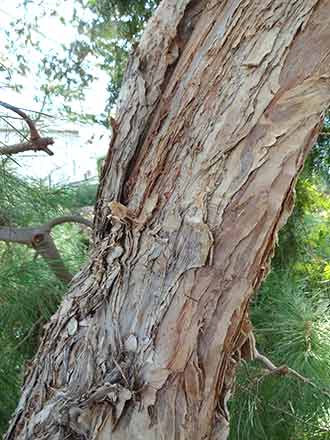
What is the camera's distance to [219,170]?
10.9 inches

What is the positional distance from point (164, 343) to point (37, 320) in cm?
31

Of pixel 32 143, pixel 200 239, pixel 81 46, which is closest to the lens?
pixel 200 239

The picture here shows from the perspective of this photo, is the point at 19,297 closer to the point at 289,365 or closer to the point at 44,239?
the point at 44,239

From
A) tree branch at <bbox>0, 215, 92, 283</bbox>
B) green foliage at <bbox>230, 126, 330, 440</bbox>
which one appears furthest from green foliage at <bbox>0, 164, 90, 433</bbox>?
green foliage at <bbox>230, 126, 330, 440</bbox>

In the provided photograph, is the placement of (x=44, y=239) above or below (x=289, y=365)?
above

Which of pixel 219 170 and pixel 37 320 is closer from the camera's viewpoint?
pixel 219 170

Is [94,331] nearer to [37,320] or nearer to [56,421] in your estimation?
[56,421]

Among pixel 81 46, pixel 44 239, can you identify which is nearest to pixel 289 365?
pixel 44 239

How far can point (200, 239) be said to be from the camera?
272mm

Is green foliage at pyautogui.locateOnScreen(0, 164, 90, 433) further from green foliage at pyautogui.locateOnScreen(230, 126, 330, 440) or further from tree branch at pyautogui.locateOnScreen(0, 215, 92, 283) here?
green foliage at pyautogui.locateOnScreen(230, 126, 330, 440)

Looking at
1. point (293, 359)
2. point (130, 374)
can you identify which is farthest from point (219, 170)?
point (293, 359)

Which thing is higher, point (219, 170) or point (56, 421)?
point (219, 170)

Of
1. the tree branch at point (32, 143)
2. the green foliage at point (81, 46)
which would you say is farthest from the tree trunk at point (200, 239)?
the green foliage at point (81, 46)

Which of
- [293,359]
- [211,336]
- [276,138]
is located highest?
[276,138]
